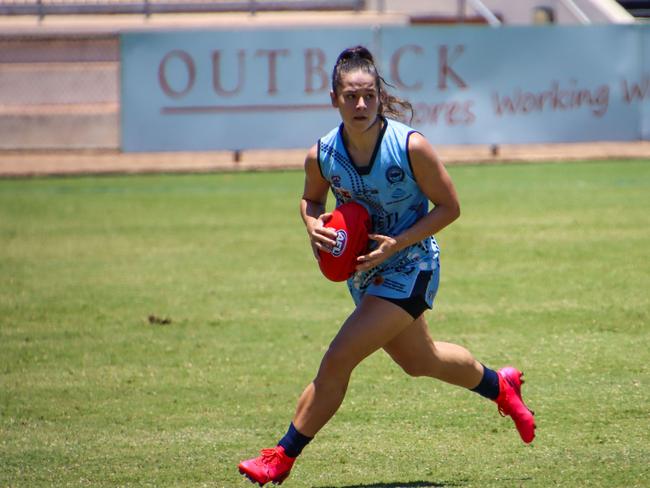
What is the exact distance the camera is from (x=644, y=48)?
62.8 ft

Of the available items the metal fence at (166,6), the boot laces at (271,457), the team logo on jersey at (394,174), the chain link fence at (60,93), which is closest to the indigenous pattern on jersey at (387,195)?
the team logo on jersey at (394,174)

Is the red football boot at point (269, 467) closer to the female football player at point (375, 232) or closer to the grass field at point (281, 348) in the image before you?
the female football player at point (375, 232)

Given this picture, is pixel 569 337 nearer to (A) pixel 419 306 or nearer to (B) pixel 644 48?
(A) pixel 419 306

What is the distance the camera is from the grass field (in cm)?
575

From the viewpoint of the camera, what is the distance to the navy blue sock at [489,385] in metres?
5.77

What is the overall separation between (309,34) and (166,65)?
2.30 meters

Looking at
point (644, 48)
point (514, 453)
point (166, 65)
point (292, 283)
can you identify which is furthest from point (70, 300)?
point (644, 48)

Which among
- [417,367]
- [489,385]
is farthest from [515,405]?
[417,367]

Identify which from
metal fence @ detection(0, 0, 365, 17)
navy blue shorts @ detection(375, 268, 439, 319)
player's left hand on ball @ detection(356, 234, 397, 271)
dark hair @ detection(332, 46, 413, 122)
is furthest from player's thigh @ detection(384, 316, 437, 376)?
metal fence @ detection(0, 0, 365, 17)

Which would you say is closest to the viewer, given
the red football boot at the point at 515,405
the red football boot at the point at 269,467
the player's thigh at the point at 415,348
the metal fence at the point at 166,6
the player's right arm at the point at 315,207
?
the red football boot at the point at 269,467

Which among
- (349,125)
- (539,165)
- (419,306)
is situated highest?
(349,125)

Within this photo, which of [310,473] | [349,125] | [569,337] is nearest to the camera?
[349,125]

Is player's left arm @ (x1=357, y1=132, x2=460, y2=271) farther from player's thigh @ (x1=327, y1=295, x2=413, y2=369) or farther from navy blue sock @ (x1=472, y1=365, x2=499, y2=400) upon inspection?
navy blue sock @ (x1=472, y1=365, x2=499, y2=400)

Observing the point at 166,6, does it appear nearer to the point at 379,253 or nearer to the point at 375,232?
the point at 375,232
